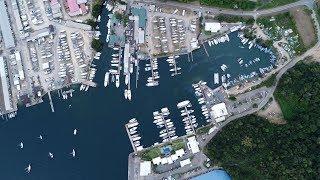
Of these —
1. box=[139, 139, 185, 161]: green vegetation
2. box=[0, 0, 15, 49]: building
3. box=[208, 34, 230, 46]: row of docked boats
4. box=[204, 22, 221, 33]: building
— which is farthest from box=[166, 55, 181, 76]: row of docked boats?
box=[0, 0, 15, 49]: building

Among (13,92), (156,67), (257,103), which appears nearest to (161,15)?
(156,67)

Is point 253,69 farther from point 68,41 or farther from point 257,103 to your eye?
point 68,41

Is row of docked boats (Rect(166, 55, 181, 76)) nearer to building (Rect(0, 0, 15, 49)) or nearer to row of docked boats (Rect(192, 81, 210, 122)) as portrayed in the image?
row of docked boats (Rect(192, 81, 210, 122))

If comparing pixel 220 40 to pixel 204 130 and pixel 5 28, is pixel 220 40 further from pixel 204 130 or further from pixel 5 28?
pixel 5 28

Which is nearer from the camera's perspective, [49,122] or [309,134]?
[309,134]

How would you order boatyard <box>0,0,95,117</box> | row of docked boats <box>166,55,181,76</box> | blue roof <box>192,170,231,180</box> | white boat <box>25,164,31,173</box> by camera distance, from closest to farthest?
blue roof <box>192,170,231,180</box> < row of docked boats <box>166,55,181,76</box> < boatyard <box>0,0,95,117</box> < white boat <box>25,164,31,173</box>

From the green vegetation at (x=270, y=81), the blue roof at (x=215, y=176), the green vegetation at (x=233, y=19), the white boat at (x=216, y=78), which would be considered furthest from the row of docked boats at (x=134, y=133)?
the green vegetation at (x=233, y=19)

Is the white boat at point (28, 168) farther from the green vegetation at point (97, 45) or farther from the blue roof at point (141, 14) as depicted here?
the blue roof at point (141, 14)
